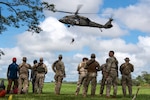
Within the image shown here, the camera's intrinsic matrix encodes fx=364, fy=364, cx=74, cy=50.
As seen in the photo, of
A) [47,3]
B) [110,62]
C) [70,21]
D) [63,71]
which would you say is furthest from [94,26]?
[110,62]

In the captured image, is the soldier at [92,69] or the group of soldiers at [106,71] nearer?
the group of soldiers at [106,71]

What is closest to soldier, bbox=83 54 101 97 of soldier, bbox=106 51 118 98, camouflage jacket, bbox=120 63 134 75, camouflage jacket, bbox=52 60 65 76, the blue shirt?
soldier, bbox=106 51 118 98

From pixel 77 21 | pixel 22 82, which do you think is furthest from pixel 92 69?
pixel 77 21

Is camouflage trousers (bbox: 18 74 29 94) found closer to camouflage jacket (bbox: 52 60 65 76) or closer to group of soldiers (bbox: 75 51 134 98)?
camouflage jacket (bbox: 52 60 65 76)

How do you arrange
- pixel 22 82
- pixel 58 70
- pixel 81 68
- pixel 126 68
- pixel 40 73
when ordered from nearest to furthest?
1. pixel 126 68
2. pixel 81 68
3. pixel 22 82
4. pixel 58 70
5. pixel 40 73

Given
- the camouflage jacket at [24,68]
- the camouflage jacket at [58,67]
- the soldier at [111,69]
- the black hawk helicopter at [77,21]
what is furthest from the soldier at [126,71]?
the black hawk helicopter at [77,21]

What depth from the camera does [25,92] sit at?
2056 cm

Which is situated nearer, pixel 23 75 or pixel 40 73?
pixel 23 75

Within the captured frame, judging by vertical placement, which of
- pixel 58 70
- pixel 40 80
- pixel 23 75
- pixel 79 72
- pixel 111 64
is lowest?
pixel 40 80

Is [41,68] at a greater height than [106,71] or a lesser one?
greater

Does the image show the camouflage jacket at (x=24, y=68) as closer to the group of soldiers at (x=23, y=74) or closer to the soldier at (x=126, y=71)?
the group of soldiers at (x=23, y=74)

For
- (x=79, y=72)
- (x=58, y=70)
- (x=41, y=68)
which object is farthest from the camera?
(x=41, y=68)

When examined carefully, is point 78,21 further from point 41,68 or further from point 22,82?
point 22,82

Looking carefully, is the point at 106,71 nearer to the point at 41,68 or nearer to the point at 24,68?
the point at 24,68
